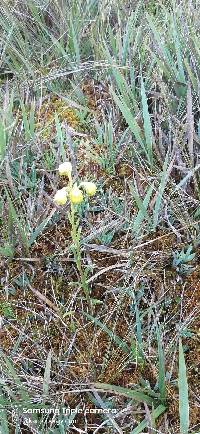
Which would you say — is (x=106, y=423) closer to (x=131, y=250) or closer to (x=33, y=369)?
(x=33, y=369)

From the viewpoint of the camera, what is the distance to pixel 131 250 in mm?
1247

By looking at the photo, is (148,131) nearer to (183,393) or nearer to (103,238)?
(103,238)

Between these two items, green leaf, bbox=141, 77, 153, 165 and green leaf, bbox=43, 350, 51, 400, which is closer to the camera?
green leaf, bbox=43, 350, 51, 400

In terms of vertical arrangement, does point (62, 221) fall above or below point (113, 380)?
above

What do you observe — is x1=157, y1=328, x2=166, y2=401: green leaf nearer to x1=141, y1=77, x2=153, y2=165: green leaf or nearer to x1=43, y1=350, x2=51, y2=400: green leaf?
x1=43, y1=350, x2=51, y2=400: green leaf

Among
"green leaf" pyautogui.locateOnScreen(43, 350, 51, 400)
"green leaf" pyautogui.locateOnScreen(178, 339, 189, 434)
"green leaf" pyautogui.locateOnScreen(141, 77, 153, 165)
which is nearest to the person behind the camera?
"green leaf" pyautogui.locateOnScreen(178, 339, 189, 434)

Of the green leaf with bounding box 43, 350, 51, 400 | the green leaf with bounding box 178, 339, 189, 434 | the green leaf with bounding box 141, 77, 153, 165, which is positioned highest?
the green leaf with bounding box 141, 77, 153, 165

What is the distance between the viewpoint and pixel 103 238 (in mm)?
1274

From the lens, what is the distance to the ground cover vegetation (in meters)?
1.05

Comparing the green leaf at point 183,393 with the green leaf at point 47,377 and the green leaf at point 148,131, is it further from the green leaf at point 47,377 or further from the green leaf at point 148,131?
the green leaf at point 148,131

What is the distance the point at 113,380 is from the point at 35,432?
0.64 feet

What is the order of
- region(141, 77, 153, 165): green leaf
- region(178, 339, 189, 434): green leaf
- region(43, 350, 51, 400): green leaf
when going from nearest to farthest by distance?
region(178, 339, 189, 434): green leaf < region(43, 350, 51, 400): green leaf < region(141, 77, 153, 165): green leaf

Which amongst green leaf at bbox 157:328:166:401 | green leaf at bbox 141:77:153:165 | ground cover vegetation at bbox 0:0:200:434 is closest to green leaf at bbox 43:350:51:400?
ground cover vegetation at bbox 0:0:200:434

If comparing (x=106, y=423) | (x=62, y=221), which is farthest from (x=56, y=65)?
(x=106, y=423)
